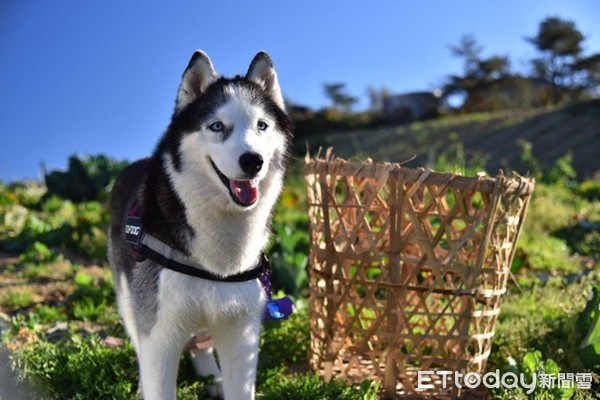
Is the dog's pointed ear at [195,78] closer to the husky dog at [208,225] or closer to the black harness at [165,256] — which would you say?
the husky dog at [208,225]

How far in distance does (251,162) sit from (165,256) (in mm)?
617

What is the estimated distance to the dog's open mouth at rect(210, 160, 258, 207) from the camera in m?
Result: 2.52

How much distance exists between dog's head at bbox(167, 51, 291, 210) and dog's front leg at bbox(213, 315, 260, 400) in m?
0.54

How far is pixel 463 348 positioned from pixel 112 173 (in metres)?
7.45

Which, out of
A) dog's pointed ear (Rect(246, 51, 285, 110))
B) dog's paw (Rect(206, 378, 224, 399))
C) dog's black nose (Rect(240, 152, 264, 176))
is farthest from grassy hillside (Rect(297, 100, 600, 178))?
dog's black nose (Rect(240, 152, 264, 176))

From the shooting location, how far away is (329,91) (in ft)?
131

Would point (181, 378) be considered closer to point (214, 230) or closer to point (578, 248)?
point (214, 230)

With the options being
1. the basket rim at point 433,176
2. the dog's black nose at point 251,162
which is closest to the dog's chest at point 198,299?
the dog's black nose at point 251,162

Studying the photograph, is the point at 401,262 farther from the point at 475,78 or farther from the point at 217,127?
the point at 475,78

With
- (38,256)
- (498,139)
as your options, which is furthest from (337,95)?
(38,256)

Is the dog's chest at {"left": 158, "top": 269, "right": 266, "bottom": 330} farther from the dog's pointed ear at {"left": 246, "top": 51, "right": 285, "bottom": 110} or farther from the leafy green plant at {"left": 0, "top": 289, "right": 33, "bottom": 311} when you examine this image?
the leafy green plant at {"left": 0, "top": 289, "right": 33, "bottom": 311}

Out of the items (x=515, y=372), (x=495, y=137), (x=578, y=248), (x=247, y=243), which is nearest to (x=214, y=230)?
(x=247, y=243)

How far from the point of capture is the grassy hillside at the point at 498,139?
17.3 metres

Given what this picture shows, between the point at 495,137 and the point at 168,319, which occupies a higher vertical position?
the point at 495,137
